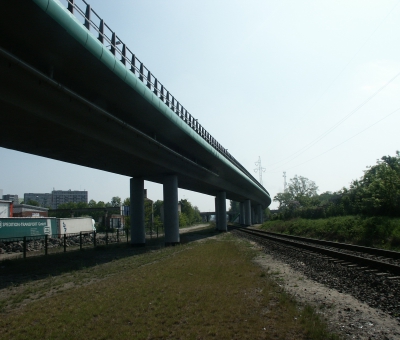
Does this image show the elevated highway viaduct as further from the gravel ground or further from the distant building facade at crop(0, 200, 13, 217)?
the distant building facade at crop(0, 200, 13, 217)

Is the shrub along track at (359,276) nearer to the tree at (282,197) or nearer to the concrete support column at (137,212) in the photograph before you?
the concrete support column at (137,212)

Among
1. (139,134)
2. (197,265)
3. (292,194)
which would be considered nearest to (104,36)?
(139,134)

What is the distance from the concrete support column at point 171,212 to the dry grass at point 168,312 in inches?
751

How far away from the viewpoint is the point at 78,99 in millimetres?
13977

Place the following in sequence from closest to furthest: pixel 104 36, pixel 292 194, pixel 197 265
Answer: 1. pixel 197 265
2. pixel 104 36
3. pixel 292 194

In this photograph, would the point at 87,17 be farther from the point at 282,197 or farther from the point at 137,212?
the point at 282,197

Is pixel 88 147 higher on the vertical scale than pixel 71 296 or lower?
higher

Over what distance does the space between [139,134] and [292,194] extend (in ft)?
410

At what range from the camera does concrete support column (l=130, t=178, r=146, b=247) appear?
1153 inches

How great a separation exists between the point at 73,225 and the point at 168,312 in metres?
37.0

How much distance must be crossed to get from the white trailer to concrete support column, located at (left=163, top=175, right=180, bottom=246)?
11.5m

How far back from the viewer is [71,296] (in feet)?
28.7

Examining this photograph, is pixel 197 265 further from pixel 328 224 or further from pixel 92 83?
pixel 328 224

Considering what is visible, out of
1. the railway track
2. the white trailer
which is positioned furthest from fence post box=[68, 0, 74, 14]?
the white trailer
